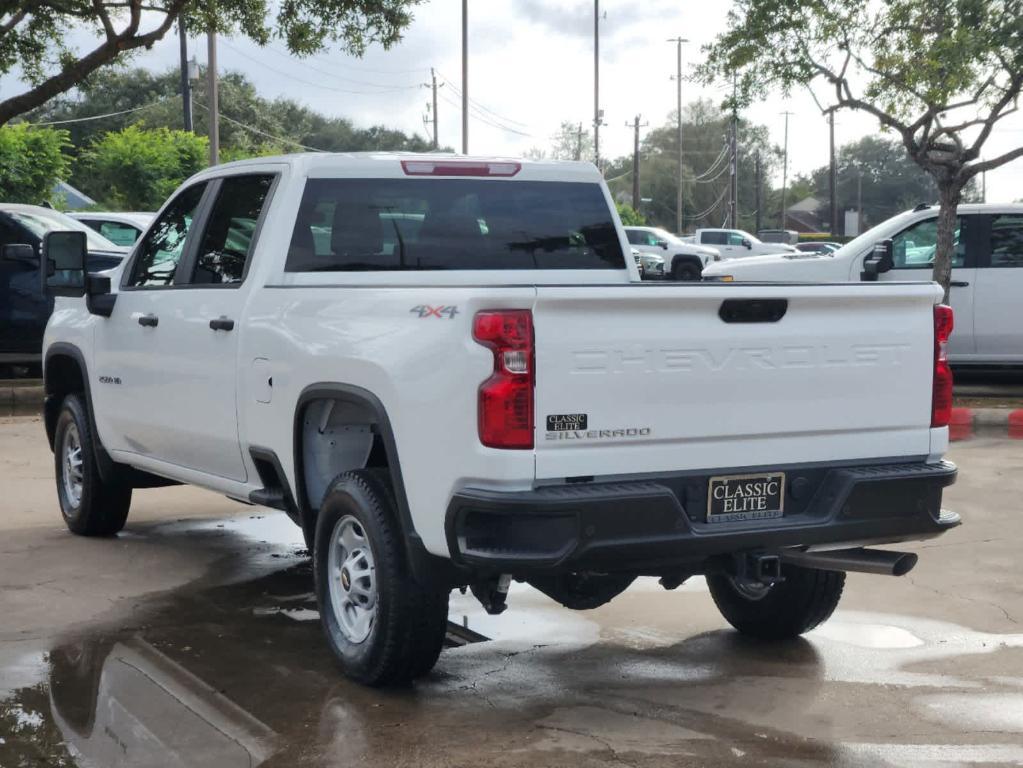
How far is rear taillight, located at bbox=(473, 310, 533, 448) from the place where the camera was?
14.9 feet

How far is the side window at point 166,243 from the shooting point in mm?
7105

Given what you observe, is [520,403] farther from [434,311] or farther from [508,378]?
[434,311]

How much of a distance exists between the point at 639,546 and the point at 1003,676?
179 centimetres

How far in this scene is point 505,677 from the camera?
553cm

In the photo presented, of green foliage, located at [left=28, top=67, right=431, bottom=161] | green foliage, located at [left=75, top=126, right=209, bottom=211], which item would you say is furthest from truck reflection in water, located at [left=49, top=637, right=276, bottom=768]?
green foliage, located at [left=28, top=67, right=431, bottom=161]

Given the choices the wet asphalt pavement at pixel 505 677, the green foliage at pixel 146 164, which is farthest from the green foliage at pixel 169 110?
the wet asphalt pavement at pixel 505 677

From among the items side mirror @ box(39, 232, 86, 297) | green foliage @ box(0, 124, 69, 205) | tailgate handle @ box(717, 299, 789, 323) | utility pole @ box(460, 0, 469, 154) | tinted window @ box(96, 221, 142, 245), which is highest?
utility pole @ box(460, 0, 469, 154)

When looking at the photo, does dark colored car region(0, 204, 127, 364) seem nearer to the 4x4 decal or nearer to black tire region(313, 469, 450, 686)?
black tire region(313, 469, 450, 686)

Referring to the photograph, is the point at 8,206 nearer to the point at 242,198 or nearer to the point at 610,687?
the point at 242,198

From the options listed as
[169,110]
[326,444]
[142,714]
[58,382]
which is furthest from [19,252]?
[169,110]

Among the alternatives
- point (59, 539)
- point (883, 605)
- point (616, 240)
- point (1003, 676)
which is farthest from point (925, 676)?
point (59, 539)

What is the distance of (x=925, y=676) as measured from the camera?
18.3ft

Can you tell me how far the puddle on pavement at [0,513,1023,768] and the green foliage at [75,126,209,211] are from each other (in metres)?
37.5

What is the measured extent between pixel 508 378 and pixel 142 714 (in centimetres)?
178
